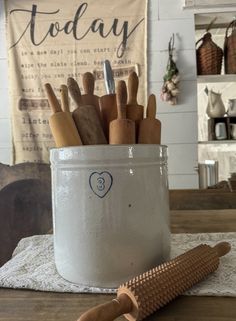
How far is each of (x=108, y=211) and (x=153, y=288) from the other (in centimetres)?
11

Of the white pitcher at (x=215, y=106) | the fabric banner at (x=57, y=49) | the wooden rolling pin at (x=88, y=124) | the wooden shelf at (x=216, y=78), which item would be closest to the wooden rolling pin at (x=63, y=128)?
the wooden rolling pin at (x=88, y=124)

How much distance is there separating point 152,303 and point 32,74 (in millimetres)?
1870

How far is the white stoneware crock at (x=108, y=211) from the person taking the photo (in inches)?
16.5

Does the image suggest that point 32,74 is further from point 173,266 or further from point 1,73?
point 173,266

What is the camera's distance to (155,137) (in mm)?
460

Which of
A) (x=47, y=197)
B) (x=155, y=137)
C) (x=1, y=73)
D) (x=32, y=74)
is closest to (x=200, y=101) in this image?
(x=32, y=74)

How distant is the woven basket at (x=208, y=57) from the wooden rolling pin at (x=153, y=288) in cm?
165

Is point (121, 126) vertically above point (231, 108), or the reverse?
point (231, 108)

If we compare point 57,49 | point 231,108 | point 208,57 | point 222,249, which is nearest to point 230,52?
point 208,57

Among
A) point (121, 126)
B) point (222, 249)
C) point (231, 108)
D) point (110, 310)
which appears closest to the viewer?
point (110, 310)

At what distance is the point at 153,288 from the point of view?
0.36 meters

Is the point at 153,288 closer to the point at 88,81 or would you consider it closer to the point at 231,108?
the point at 88,81

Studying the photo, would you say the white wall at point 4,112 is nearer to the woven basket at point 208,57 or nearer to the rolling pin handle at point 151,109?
the woven basket at point 208,57

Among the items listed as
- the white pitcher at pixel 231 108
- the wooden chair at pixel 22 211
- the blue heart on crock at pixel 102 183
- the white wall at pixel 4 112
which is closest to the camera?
the blue heart on crock at pixel 102 183
